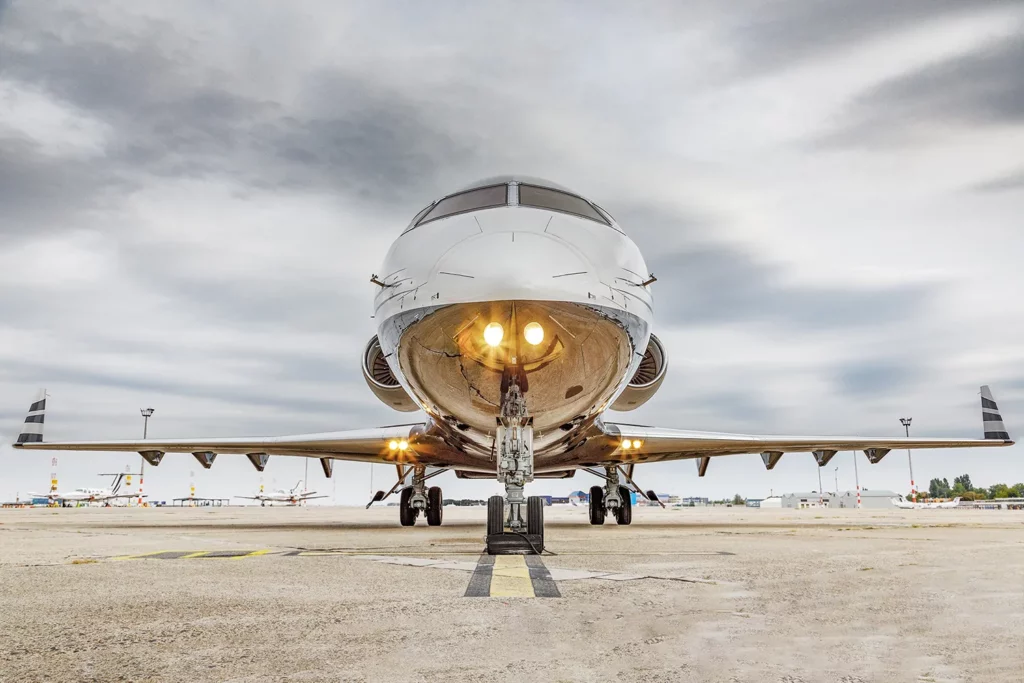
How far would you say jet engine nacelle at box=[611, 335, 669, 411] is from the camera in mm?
11719

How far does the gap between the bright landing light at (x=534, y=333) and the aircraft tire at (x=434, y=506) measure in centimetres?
1068

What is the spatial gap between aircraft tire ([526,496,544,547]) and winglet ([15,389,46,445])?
1503 centimetres

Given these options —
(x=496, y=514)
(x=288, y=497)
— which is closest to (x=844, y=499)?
(x=288, y=497)

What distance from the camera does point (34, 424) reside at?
17.4 m

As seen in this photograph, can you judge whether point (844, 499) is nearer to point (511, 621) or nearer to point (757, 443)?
point (757, 443)

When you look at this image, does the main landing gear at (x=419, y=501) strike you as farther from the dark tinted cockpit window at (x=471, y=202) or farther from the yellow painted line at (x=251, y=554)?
the dark tinted cockpit window at (x=471, y=202)

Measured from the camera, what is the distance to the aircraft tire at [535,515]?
7.29 metres

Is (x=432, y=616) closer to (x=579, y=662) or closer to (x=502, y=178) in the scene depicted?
(x=579, y=662)

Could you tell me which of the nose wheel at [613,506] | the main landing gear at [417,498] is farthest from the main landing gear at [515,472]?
the nose wheel at [613,506]

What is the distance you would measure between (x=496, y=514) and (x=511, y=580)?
327 cm

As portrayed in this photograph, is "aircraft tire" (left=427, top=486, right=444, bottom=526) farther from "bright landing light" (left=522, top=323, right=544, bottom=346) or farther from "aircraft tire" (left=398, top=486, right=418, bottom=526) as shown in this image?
"bright landing light" (left=522, top=323, right=544, bottom=346)

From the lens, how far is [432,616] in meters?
3.38

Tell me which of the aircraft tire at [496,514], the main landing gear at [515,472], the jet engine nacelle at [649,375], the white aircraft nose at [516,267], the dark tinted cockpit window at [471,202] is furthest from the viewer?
the jet engine nacelle at [649,375]

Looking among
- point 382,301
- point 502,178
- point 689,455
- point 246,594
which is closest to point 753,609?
point 246,594
